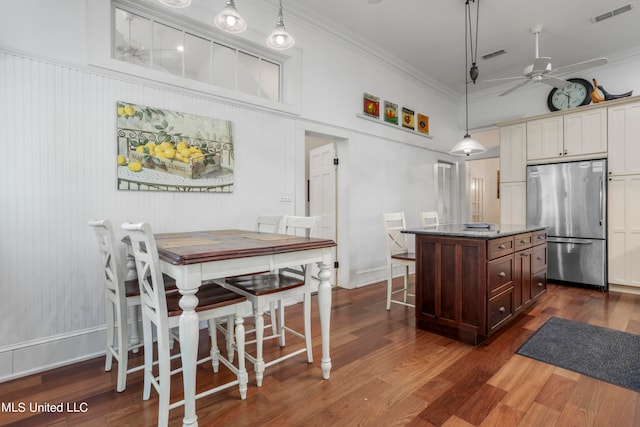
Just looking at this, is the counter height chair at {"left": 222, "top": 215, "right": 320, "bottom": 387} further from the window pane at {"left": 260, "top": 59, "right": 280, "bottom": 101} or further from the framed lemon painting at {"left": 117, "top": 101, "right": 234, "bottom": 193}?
the window pane at {"left": 260, "top": 59, "right": 280, "bottom": 101}

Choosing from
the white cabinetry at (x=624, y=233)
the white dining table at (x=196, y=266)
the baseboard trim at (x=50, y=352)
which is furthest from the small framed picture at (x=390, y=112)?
the baseboard trim at (x=50, y=352)

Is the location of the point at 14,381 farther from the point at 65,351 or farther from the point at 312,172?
the point at 312,172

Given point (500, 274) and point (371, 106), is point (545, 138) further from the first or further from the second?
point (500, 274)

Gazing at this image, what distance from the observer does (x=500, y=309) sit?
101 inches

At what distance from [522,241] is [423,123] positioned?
305 centimetres

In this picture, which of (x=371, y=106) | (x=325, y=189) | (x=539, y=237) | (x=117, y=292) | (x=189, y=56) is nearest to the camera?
(x=117, y=292)

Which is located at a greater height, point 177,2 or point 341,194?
point 177,2

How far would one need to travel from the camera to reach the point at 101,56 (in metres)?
2.31

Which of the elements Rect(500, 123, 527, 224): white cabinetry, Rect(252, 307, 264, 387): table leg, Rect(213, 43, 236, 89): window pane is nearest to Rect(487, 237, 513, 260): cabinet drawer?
Rect(252, 307, 264, 387): table leg

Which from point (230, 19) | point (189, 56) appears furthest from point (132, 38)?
point (230, 19)

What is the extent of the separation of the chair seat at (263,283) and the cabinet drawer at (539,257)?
2.55 meters

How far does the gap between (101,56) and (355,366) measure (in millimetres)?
2893

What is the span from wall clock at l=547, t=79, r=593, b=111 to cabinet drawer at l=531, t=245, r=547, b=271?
284 cm

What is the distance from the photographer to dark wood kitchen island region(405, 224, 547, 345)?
2404 mm
